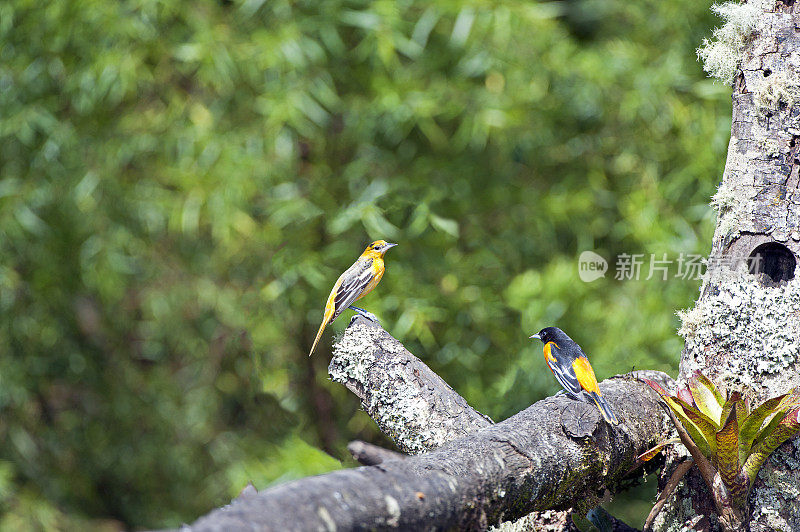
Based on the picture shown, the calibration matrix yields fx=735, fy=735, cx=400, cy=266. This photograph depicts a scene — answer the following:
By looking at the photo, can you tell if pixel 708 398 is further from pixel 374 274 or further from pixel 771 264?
pixel 374 274

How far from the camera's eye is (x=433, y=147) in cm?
218

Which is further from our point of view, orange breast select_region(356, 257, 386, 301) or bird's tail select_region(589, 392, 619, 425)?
orange breast select_region(356, 257, 386, 301)

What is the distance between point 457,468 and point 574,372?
268 millimetres

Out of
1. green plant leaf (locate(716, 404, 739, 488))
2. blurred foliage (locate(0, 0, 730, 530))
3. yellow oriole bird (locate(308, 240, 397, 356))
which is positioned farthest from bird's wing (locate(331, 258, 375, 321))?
blurred foliage (locate(0, 0, 730, 530))

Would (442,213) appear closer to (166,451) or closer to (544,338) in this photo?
(544,338)

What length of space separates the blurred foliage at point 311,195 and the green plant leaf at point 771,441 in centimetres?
103

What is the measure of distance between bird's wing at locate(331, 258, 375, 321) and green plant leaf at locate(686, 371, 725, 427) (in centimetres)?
45

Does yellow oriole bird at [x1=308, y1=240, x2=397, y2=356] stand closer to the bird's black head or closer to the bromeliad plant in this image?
the bird's black head

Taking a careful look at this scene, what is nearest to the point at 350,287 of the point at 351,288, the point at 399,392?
the point at 351,288

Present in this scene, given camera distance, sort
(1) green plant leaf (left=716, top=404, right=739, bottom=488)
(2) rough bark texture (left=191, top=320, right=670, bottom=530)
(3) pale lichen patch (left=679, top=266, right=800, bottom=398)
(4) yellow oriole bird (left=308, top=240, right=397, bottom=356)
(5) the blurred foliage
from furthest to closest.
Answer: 1. (5) the blurred foliage
2. (4) yellow oriole bird (left=308, top=240, right=397, bottom=356)
3. (3) pale lichen patch (left=679, top=266, right=800, bottom=398)
4. (1) green plant leaf (left=716, top=404, right=739, bottom=488)
5. (2) rough bark texture (left=191, top=320, right=670, bottom=530)

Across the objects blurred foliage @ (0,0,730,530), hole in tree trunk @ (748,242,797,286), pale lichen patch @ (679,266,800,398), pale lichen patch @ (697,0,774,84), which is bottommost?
blurred foliage @ (0,0,730,530)

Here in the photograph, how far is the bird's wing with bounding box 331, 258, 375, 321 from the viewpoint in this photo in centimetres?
105

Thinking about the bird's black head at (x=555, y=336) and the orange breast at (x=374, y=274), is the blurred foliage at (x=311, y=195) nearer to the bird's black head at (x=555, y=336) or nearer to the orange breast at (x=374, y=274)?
the orange breast at (x=374, y=274)

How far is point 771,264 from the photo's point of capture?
942 millimetres
